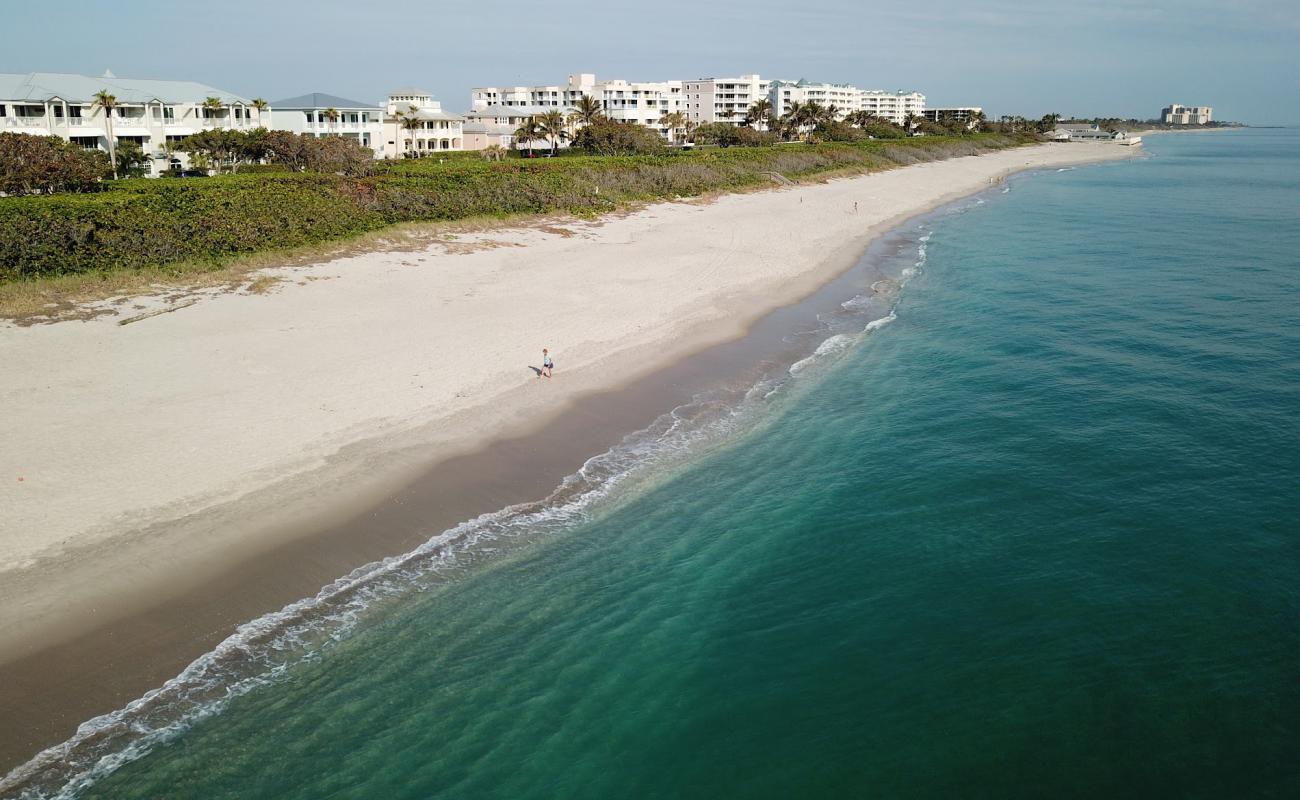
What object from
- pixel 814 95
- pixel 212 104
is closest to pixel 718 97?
pixel 814 95

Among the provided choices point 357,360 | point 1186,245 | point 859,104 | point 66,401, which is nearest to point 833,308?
point 357,360

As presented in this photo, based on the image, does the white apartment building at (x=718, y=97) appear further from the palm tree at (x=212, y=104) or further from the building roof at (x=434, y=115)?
the palm tree at (x=212, y=104)

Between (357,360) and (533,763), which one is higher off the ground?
(357,360)

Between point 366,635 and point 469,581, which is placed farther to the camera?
point 469,581

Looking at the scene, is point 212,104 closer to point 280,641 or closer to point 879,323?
point 879,323

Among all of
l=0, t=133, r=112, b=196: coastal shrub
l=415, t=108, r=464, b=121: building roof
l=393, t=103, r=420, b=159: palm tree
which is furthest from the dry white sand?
l=415, t=108, r=464, b=121: building roof

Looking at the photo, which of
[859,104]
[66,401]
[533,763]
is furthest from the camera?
[859,104]

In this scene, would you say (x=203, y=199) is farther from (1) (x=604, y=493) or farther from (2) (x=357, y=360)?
(1) (x=604, y=493)
